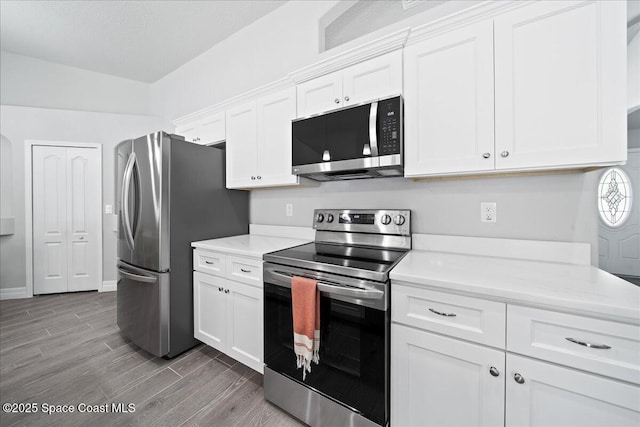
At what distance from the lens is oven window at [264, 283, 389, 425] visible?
1178 mm

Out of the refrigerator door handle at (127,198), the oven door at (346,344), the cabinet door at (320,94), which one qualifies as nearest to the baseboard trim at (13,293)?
the refrigerator door handle at (127,198)

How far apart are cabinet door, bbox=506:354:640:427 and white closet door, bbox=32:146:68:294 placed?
532 centimetres

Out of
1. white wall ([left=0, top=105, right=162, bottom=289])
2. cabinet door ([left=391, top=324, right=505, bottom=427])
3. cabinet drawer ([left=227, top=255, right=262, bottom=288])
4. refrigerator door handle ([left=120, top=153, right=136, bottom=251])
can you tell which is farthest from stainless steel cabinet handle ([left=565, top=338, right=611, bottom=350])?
white wall ([left=0, top=105, right=162, bottom=289])

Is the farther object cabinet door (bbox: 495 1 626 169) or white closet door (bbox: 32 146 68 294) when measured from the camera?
white closet door (bbox: 32 146 68 294)

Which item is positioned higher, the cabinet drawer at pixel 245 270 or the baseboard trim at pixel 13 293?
the cabinet drawer at pixel 245 270

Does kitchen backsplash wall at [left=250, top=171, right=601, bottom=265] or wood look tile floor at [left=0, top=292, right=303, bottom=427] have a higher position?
kitchen backsplash wall at [left=250, top=171, right=601, bottom=265]

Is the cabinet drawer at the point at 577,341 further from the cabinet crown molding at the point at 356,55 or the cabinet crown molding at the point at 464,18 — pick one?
the cabinet crown molding at the point at 356,55

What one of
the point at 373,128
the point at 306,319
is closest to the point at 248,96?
the point at 373,128

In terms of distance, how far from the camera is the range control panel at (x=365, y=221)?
5.70ft

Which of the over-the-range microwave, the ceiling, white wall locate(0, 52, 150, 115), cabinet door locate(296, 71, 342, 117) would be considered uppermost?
the ceiling

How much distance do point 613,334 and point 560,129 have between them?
0.89m

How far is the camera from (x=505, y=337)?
3.19 ft

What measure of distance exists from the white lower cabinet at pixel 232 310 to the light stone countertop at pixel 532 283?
101cm

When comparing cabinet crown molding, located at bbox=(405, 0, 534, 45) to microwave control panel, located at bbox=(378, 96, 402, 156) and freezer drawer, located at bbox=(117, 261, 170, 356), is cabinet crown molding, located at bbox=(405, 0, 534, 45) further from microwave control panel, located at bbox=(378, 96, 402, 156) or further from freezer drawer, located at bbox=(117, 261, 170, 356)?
freezer drawer, located at bbox=(117, 261, 170, 356)
